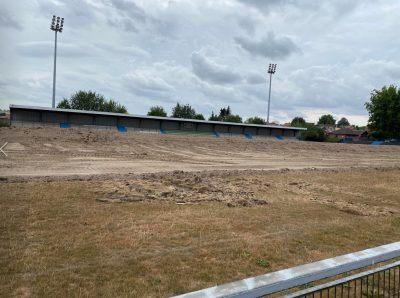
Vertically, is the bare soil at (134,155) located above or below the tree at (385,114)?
below

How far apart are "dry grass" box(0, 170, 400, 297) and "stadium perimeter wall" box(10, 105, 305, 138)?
39.2 meters

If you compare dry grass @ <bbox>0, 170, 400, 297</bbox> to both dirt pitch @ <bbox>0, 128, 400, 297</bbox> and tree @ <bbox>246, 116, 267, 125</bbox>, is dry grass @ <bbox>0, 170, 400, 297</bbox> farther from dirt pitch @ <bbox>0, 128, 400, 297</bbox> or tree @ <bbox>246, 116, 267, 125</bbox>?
tree @ <bbox>246, 116, 267, 125</bbox>

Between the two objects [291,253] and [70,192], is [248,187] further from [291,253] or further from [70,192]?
[291,253]

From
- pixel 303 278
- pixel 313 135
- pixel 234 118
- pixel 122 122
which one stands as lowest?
pixel 303 278

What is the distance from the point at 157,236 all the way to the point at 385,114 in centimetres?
8697

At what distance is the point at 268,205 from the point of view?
11422 mm

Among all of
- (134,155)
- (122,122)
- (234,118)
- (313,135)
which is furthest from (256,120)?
(134,155)

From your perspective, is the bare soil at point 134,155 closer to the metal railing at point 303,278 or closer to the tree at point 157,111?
the metal railing at point 303,278

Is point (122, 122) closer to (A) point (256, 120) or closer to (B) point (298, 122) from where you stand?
(A) point (256, 120)

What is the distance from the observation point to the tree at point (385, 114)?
81.8 meters

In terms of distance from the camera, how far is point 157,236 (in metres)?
7.59

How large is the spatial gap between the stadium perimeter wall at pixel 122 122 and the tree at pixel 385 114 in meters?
25.2

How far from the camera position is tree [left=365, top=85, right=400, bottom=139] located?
81.8 metres

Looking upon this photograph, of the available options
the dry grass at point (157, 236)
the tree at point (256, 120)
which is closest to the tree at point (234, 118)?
the tree at point (256, 120)
